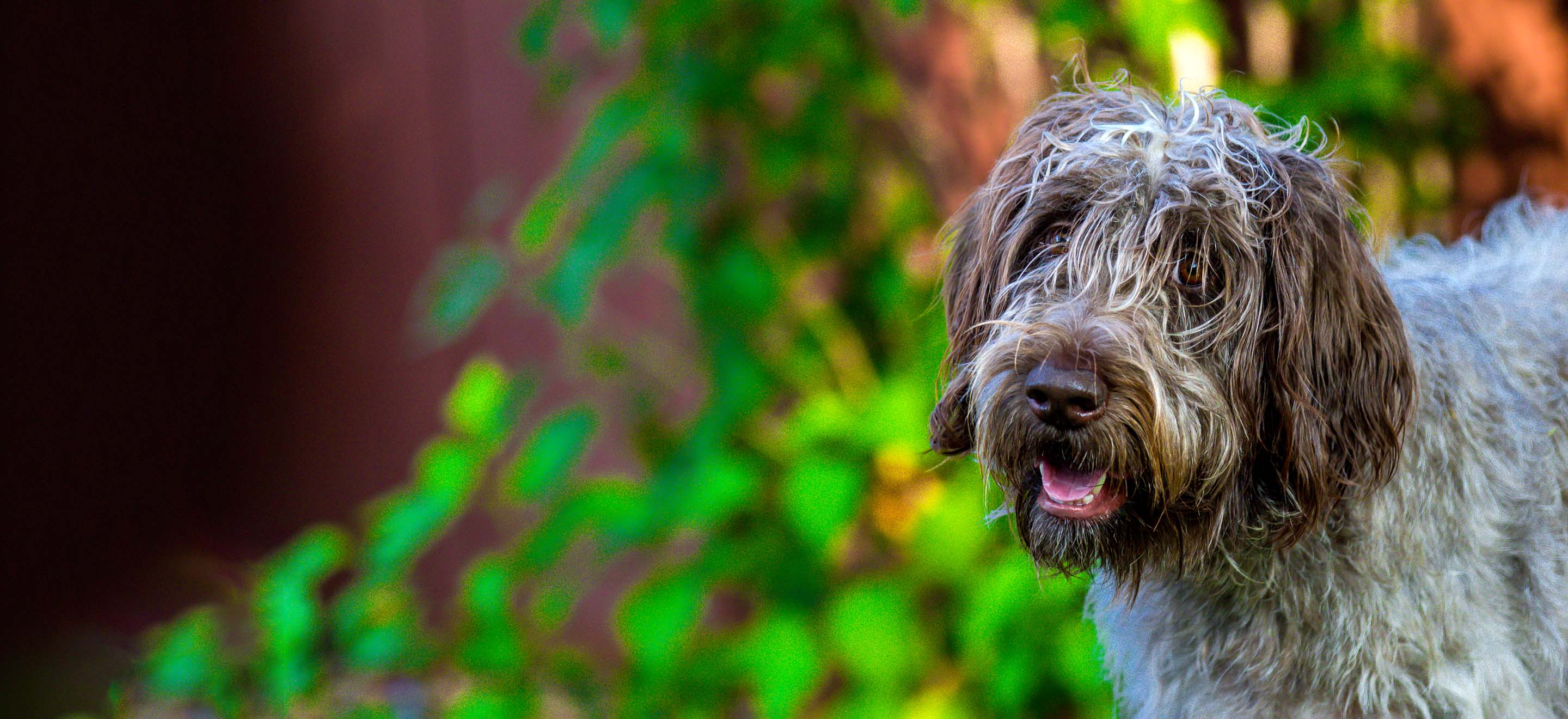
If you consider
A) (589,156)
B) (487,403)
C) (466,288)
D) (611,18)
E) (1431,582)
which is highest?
(611,18)

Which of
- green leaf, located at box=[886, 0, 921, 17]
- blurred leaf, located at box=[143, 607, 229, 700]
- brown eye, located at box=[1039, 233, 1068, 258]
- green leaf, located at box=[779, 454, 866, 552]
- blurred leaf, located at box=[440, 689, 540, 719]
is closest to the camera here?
brown eye, located at box=[1039, 233, 1068, 258]

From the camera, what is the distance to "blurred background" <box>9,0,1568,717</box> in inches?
136

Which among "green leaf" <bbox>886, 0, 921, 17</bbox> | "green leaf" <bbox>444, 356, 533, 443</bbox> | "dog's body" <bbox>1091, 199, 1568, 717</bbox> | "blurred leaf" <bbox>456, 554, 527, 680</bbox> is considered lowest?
"dog's body" <bbox>1091, 199, 1568, 717</bbox>

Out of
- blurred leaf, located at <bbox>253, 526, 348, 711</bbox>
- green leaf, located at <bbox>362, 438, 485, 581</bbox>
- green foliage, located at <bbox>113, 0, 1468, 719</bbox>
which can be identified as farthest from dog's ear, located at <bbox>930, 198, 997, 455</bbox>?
blurred leaf, located at <bbox>253, 526, 348, 711</bbox>

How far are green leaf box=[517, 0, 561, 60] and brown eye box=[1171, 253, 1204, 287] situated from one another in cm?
209

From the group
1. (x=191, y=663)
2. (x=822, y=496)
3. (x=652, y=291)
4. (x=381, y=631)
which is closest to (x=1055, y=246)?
(x=822, y=496)

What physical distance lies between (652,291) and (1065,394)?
11.5 ft

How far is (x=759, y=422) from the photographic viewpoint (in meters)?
3.81

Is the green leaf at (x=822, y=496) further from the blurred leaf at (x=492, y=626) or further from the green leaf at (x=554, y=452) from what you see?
the blurred leaf at (x=492, y=626)

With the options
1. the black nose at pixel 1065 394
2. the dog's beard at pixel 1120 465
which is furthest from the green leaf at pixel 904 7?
the black nose at pixel 1065 394

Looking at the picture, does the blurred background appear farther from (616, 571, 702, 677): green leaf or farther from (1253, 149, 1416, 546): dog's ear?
(1253, 149, 1416, 546): dog's ear

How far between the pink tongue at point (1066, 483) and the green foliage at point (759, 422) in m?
1.28

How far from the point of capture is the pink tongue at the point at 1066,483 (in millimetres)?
1927

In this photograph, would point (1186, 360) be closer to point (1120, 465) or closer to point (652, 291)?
point (1120, 465)
